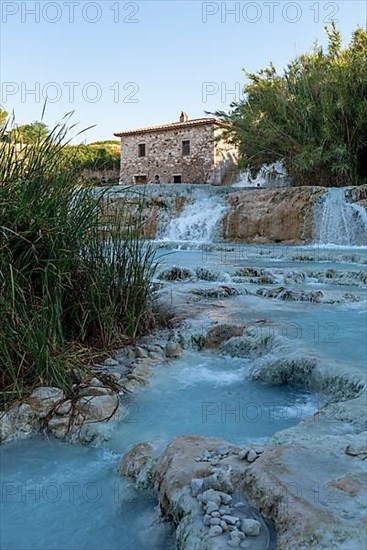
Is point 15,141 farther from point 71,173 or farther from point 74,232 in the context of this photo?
point 74,232

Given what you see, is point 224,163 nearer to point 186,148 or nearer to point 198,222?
point 186,148

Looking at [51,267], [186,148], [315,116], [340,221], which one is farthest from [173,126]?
[51,267]

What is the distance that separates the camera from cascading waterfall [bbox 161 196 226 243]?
12.0 m

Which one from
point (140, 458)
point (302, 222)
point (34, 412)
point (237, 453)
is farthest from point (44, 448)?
point (302, 222)

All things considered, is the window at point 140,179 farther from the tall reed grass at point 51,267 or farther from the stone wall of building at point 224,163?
the tall reed grass at point 51,267

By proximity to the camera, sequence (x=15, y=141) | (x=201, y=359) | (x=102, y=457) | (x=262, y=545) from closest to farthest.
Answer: (x=262, y=545) → (x=102, y=457) → (x=15, y=141) → (x=201, y=359)

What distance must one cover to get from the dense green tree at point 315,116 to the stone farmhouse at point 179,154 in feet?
18.3

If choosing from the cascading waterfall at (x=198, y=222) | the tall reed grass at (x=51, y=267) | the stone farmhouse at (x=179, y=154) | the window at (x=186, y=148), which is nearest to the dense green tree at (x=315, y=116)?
the cascading waterfall at (x=198, y=222)

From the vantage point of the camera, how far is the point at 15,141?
2641 mm

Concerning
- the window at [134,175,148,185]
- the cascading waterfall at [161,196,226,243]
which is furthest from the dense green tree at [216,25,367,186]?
the window at [134,175,148,185]

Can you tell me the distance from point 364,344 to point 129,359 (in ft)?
4.95

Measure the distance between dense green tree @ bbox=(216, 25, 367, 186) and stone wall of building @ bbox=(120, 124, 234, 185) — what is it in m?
6.01

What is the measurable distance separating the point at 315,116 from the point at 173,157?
10.2 meters

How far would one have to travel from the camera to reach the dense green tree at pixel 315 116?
12945 millimetres
